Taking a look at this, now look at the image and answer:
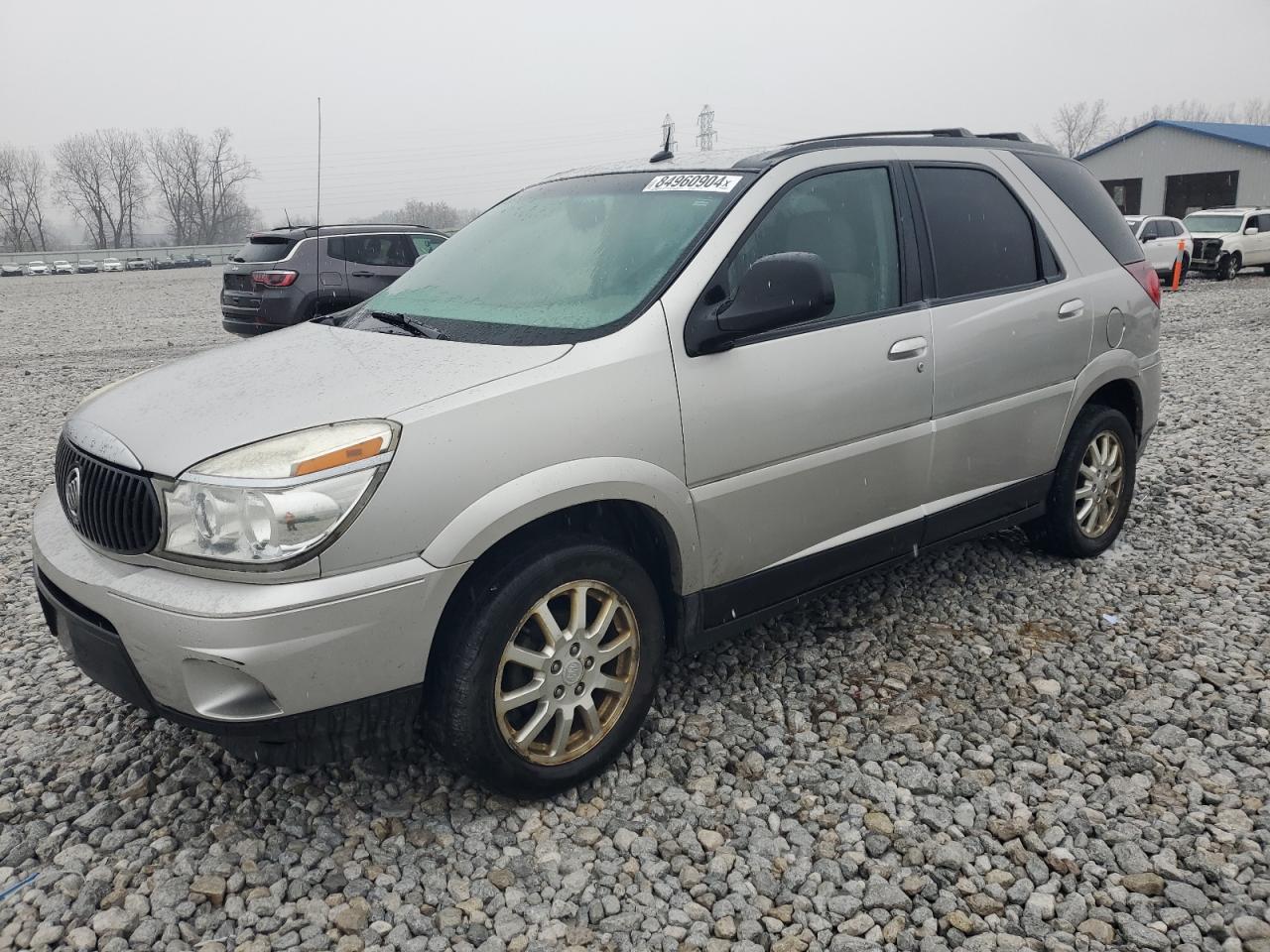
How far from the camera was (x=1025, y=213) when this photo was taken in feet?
13.8

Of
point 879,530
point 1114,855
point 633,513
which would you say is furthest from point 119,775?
point 1114,855

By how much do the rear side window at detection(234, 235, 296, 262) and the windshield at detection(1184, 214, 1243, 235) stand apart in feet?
69.4

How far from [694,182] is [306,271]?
9.37 m

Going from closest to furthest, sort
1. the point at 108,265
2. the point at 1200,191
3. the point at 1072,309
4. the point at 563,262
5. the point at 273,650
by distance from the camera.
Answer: the point at 273,650 → the point at 563,262 → the point at 1072,309 → the point at 1200,191 → the point at 108,265

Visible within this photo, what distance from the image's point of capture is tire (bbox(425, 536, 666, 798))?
2.62 meters

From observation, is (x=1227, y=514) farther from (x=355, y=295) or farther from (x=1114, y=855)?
(x=355, y=295)

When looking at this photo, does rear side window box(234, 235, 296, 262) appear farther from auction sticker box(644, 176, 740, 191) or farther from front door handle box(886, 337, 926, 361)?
front door handle box(886, 337, 926, 361)

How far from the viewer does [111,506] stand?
8.52 ft

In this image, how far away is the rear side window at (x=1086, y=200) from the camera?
4.39 meters

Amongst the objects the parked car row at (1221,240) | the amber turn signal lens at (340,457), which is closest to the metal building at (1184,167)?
the parked car row at (1221,240)

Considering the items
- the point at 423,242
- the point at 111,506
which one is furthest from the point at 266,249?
the point at 111,506

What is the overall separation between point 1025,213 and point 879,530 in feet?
5.44

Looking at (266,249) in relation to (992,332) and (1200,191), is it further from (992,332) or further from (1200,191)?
(1200,191)

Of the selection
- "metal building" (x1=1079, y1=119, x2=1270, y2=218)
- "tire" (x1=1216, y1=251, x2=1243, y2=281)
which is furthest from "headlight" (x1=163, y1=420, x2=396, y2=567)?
"metal building" (x1=1079, y1=119, x2=1270, y2=218)
